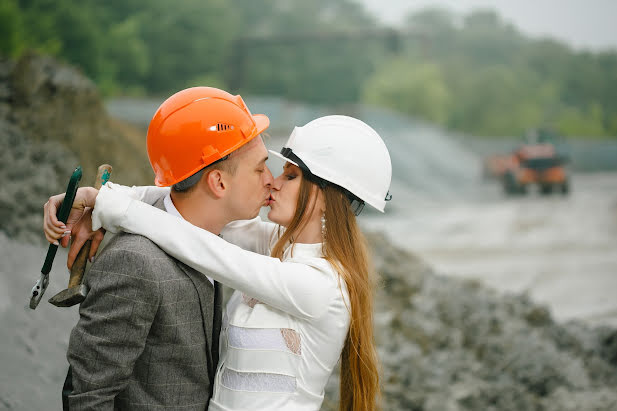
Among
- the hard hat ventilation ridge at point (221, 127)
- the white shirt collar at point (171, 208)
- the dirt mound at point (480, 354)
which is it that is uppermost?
the hard hat ventilation ridge at point (221, 127)

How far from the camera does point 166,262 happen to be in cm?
170

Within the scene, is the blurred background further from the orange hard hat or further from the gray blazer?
the orange hard hat

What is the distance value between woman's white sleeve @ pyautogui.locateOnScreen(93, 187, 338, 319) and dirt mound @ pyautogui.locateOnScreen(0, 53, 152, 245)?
130 inches

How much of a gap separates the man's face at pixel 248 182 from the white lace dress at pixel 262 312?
142 millimetres

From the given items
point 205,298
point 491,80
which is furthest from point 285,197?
point 491,80

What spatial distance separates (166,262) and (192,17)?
1798 centimetres

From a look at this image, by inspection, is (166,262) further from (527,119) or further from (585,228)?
(527,119)

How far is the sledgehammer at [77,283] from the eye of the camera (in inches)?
64.3

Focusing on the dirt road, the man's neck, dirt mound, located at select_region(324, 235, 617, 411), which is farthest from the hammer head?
the dirt road

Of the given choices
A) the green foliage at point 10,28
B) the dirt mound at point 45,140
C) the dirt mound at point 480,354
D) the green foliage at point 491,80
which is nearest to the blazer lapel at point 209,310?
the dirt mound at point 480,354

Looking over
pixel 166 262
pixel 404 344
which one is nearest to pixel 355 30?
pixel 404 344

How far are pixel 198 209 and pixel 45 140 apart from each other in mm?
5020

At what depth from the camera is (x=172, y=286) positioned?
1.68 m

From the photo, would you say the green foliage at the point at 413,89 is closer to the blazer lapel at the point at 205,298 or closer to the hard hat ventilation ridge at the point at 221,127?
the hard hat ventilation ridge at the point at 221,127
